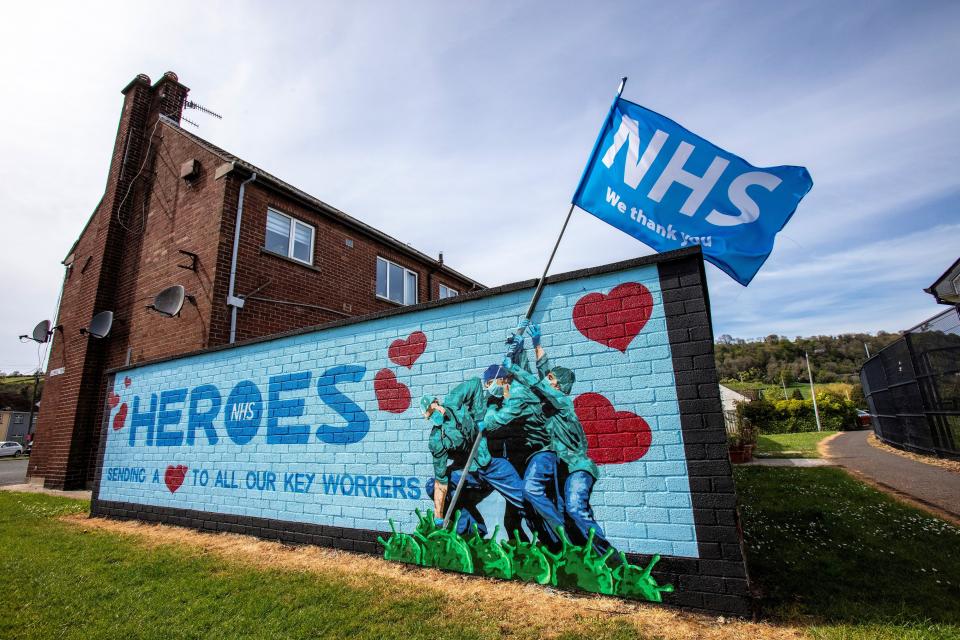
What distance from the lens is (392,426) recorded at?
15.4ft

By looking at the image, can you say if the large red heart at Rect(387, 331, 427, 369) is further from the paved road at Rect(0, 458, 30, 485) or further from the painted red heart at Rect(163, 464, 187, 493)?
the paved road at Rect(0, 458, 30, 485)

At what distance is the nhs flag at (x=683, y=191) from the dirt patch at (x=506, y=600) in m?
2.64

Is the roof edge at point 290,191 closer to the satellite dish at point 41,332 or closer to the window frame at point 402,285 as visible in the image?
the window frame at point 402,285

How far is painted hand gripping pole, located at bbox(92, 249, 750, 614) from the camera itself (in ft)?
10.8

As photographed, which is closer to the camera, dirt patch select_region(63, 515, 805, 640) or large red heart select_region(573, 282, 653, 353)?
dirt patch select_region(63, 515, 805, 640)

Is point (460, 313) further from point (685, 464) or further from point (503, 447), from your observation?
point (685, 464)

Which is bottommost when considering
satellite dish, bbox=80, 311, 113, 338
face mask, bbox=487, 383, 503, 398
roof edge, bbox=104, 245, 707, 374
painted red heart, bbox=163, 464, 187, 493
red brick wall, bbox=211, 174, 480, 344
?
painted red heart, bbox=163, 464, 187, 493

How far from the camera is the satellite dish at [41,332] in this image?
1276cm

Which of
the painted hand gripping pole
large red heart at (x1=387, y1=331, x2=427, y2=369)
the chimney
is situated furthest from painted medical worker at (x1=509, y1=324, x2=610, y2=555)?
the chimney

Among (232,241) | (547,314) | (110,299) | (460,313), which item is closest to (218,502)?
(460,313)

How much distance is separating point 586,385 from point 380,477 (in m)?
2.34

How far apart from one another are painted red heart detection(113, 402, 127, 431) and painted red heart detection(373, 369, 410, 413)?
18.4ft

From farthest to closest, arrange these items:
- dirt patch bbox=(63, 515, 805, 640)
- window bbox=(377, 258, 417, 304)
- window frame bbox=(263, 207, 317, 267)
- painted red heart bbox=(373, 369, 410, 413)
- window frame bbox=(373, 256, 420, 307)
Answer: window bbox=(377, 258, 417, 304) → window frame bbox=(373, 256, 420, 307) → window frame bbox=(263, 207, 317, 267) → painted red heart bbox=(373, 369, 410, 413) → dirt patch bbox=(63, 515, 805, 640)

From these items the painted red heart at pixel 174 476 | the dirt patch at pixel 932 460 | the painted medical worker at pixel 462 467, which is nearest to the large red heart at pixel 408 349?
the painted medical worker at pixel 462 467
